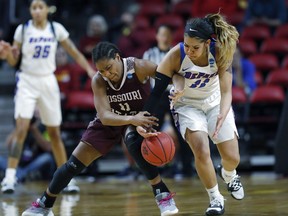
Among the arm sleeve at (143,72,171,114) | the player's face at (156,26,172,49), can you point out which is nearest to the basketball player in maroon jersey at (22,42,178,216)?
the arm sleeve at (143,72,171,114)

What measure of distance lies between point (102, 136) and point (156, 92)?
2.00 feet

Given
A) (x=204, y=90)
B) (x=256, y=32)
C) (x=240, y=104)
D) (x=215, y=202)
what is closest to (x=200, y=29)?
(x=204, y=90)

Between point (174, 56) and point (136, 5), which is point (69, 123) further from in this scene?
point (174, 56)

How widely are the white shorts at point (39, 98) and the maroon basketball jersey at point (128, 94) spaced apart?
110 inches

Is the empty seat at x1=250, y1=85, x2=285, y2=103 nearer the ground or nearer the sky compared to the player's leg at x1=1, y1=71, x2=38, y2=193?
nearer the ground

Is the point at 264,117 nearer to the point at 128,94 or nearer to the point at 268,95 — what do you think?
the point at 268,95

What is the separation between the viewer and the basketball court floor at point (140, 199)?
263 inches

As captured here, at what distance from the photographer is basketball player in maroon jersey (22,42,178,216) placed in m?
6.24


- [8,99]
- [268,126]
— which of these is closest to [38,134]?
[8,99]

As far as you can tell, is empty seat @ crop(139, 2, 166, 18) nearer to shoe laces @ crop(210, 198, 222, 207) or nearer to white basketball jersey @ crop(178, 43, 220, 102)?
white basketball jersey @ crop(178, 43, 220, 102)

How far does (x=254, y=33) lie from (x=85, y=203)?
6.55 metres

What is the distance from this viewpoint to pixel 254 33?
13359 mm

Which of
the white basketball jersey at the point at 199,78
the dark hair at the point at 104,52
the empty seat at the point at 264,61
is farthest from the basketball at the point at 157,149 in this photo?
the empty seat at the point at 264,61

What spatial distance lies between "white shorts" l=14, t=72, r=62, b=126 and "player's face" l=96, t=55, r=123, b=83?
2.95 metres
